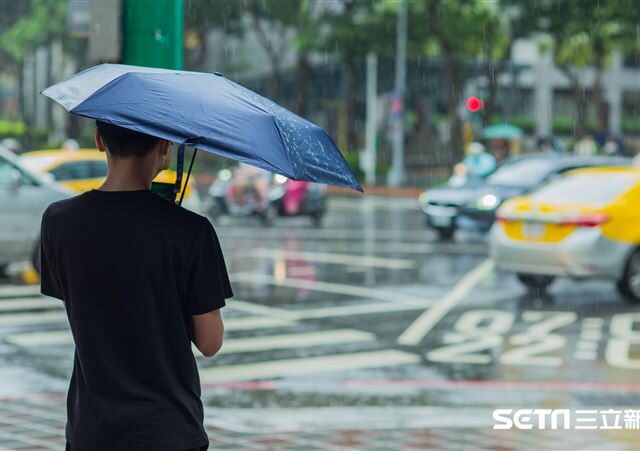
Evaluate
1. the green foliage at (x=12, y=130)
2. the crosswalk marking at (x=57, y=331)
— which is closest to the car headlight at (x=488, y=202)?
the crosswalk marking at (x=57, y=331)

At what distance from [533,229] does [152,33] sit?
9335 mm

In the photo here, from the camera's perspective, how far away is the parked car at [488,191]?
20.8 meters

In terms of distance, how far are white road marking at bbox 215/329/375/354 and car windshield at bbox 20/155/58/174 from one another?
25.7 feet

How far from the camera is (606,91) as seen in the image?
68.4 metres

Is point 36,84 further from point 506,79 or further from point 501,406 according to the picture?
point 501,406

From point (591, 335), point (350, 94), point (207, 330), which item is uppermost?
point (207, 330)

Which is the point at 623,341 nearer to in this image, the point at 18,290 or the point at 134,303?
the point at 18,290

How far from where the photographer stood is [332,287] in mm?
15023

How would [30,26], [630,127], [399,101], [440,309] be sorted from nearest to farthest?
[440,309] → [399,101] → [30,26] → [630,127]

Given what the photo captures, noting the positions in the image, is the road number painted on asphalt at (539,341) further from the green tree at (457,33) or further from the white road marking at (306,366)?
the green tree at (457,33)

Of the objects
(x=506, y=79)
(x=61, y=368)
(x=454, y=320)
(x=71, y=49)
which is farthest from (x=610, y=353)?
(x=506, y=79)

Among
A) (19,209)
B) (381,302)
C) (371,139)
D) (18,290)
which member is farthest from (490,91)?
(18,290)

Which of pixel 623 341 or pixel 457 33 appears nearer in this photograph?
pixel 623 341

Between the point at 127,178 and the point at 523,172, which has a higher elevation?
the point at 127,178
